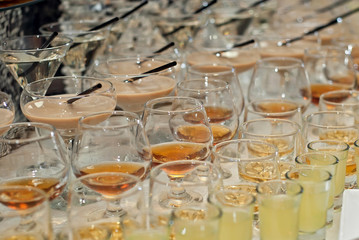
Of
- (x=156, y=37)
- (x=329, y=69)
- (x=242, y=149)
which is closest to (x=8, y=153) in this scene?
(x=242, y=149)

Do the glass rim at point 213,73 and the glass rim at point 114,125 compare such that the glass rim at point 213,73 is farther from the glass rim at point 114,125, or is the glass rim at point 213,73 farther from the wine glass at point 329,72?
the glass rim at point 114,125

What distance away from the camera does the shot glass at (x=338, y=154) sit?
4.26 feet

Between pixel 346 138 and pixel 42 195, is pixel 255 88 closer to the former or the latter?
pixel 346 138

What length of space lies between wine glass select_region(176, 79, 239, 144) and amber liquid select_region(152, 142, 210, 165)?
199mm

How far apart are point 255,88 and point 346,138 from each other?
443mm

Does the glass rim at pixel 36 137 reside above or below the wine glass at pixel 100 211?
above

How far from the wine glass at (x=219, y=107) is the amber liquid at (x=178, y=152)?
20 centimetres

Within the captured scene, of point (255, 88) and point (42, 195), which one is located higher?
point (42, 195)

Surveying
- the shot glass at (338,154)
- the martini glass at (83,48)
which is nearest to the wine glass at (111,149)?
the shot glass at (338,154)

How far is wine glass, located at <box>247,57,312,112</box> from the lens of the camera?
188 cm

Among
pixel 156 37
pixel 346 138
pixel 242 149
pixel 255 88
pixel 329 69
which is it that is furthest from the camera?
pixel 156 37

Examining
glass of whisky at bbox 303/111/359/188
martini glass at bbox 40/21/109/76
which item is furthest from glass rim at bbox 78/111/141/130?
martini glass at bbox 40/21/109/76

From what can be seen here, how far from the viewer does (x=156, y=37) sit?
8.45 feet

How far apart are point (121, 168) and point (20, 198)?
266 millimetres
